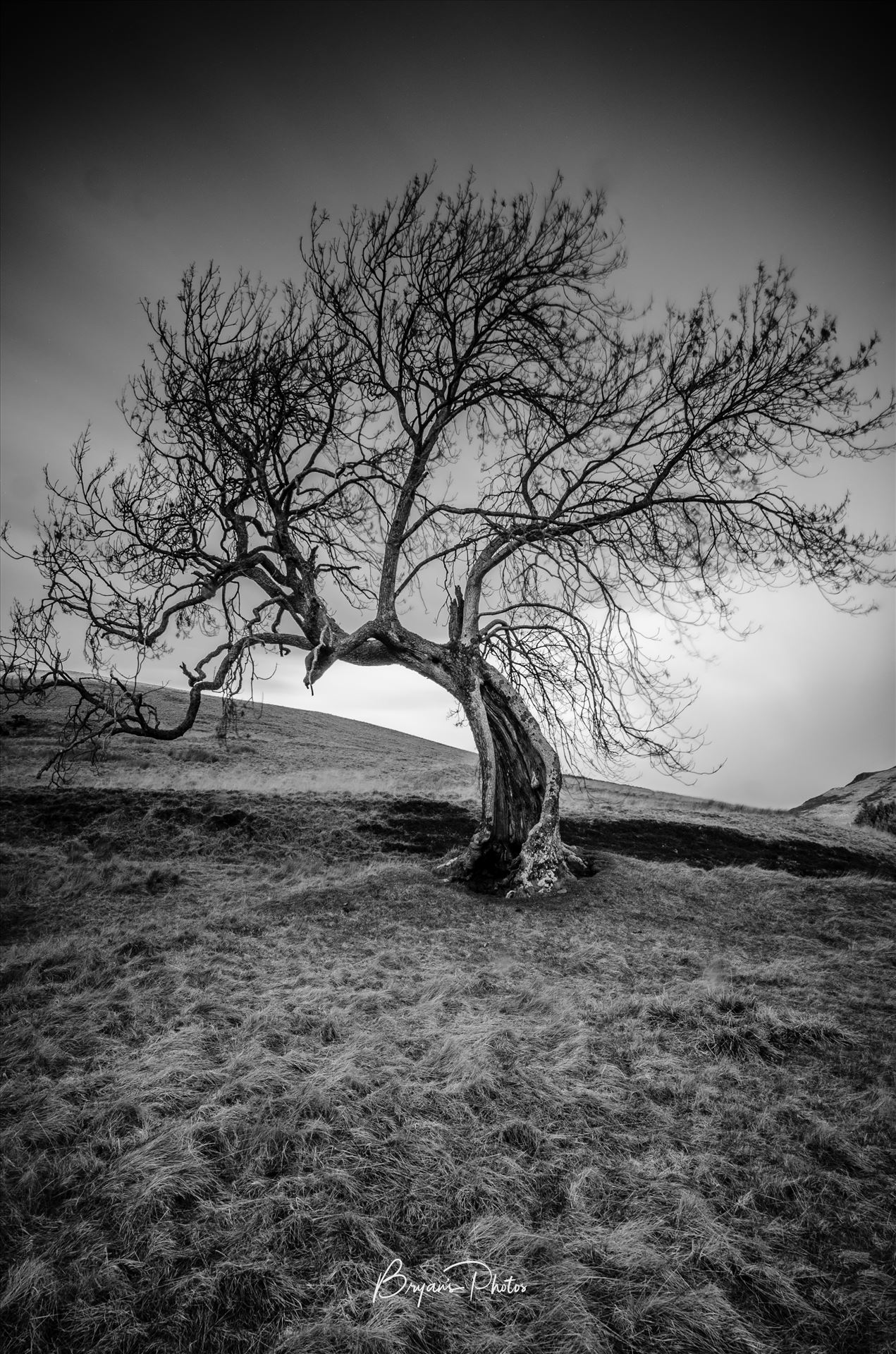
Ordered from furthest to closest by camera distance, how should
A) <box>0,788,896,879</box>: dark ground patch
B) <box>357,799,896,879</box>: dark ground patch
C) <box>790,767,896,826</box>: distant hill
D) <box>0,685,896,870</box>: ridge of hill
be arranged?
<box>790,767,896,826</box>: distant hill → <box>0,685,896,870</box>: ridge of hill → <box>357,799,896,879</box>: dark ground patch → <box>0,788,896,879</box>: dark ground patch

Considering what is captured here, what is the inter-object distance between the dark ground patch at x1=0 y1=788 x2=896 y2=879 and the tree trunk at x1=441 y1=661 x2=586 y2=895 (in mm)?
1668

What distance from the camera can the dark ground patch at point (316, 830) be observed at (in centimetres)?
988

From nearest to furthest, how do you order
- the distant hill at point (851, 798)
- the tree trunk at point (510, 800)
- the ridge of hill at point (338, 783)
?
the tree trunk at point (510, 800), the ridge of hill at point (338, 783), the distant hill at point (851, 798)

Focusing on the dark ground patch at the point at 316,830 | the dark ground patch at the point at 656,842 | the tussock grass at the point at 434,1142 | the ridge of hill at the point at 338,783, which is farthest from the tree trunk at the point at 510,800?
the tussock grass at the point at 434,1142

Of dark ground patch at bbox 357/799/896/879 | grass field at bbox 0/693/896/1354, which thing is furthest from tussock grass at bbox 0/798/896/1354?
dark ground patch at bbox 357/799/896/879

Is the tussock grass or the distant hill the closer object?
the tussock grass

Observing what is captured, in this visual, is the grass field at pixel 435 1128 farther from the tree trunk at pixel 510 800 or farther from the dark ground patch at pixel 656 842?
the dark ground patch at pixel 656 842

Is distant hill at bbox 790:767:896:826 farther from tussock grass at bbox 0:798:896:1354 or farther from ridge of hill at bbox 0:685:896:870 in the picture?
tussock grass at bbox 0:798:896:1354

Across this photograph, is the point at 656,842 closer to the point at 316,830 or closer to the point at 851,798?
the point at 316,830

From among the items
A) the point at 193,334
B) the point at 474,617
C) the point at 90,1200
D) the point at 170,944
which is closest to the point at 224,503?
the point at 193,334

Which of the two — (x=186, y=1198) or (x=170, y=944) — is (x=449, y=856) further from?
(x=186, y=1198)

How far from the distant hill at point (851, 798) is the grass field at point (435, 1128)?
1542 cm

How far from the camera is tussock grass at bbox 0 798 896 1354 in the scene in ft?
6.42

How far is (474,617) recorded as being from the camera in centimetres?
897
